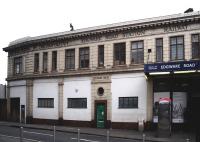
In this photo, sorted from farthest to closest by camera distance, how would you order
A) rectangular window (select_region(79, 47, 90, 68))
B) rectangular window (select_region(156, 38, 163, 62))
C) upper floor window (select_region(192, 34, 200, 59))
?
rectangular window (select_region(79, 47, 90, 68)) < rectangular window (select_region(156, 38, 163, 62)) < upper floor window (select_region(192, 34, 200, 59))

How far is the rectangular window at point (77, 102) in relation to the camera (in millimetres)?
34812

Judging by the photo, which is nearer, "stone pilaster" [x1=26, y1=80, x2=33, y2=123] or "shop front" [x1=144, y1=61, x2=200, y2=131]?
"shop front" [x1=144, y1=61, x2=200, y2=131]

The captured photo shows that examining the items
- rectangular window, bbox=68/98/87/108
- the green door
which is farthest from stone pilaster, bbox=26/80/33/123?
the green door

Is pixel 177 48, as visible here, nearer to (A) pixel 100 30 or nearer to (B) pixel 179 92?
(B) pixel 179 92

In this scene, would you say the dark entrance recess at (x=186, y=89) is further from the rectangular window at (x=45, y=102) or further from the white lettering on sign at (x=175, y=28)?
the rectangular window at (x=45, y=102)

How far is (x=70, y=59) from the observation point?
36375 mm

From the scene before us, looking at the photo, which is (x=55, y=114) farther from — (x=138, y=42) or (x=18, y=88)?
(x=138, y=42)

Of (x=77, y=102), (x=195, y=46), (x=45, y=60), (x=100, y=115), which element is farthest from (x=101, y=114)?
(x=195, y=46)

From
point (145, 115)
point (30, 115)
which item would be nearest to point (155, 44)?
point (145, 115)

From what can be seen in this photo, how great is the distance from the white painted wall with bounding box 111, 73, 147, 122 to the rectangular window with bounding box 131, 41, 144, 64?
1305mm

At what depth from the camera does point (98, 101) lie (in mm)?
33562

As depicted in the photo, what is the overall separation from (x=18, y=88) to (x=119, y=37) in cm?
1526

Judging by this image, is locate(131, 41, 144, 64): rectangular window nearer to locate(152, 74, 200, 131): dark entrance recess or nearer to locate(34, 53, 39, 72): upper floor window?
locate(152, 74, 200, 131): dark entrance recess

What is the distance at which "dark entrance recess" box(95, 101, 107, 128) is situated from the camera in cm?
3321
